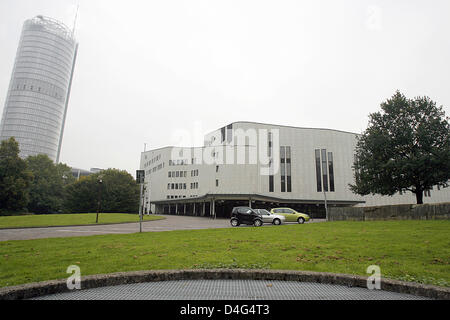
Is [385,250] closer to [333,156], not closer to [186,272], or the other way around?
[186,272]

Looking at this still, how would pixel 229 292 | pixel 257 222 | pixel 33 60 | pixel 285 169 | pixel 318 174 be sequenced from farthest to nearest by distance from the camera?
pixel 33 60 < pixel 318 174 < pixel 285 169 < pixel 257 222 < pixel 229 292

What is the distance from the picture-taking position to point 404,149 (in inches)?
1032

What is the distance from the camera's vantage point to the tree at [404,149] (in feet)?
79.0

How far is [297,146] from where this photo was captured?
53.1 meters

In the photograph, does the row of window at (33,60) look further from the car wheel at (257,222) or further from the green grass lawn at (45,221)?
the car wheel at (257,222)

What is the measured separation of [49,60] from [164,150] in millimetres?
129772

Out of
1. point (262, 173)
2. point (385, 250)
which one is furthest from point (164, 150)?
point (385, 250)

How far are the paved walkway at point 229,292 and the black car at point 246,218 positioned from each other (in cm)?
1830

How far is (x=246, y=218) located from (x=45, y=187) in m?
59.5

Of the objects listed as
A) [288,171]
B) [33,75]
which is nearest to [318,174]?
[288,171]

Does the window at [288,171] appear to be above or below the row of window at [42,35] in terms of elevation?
below

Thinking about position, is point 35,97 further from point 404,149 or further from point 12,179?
point 404,149

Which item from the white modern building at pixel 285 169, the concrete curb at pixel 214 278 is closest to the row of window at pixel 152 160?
the white modern building at pixel 285 169
